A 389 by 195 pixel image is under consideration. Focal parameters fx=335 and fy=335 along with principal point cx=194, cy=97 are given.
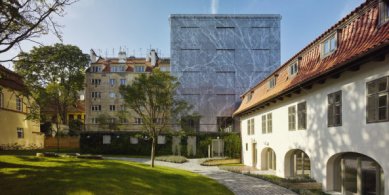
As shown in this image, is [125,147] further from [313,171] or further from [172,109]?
[313,171]

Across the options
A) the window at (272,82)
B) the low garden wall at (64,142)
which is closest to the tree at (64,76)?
the low garden wall at (64,142)

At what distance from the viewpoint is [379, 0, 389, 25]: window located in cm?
1049

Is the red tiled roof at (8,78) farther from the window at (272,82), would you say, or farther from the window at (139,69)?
the window at (139,69)

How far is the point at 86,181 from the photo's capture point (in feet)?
43.7

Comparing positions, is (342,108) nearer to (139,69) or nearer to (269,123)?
(269,123)

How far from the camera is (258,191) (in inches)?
573

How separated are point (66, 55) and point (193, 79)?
18.9m

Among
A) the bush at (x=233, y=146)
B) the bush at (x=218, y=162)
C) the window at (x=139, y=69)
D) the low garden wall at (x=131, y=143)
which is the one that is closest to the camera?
the bush at (x=218, y=162)

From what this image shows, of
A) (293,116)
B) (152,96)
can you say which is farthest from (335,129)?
(152,96)

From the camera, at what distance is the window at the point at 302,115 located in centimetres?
1598

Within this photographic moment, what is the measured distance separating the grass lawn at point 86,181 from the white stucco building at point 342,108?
460cm

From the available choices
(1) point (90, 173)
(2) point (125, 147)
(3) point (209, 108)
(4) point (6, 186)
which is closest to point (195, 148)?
(2) point (125, 147)

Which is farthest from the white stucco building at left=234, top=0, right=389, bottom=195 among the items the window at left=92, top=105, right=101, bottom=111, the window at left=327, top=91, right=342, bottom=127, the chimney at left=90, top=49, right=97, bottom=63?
the chimney at left=90, top=49, right=97, bottom=63

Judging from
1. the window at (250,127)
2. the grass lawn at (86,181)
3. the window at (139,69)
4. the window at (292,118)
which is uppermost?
the window at (139,69)
